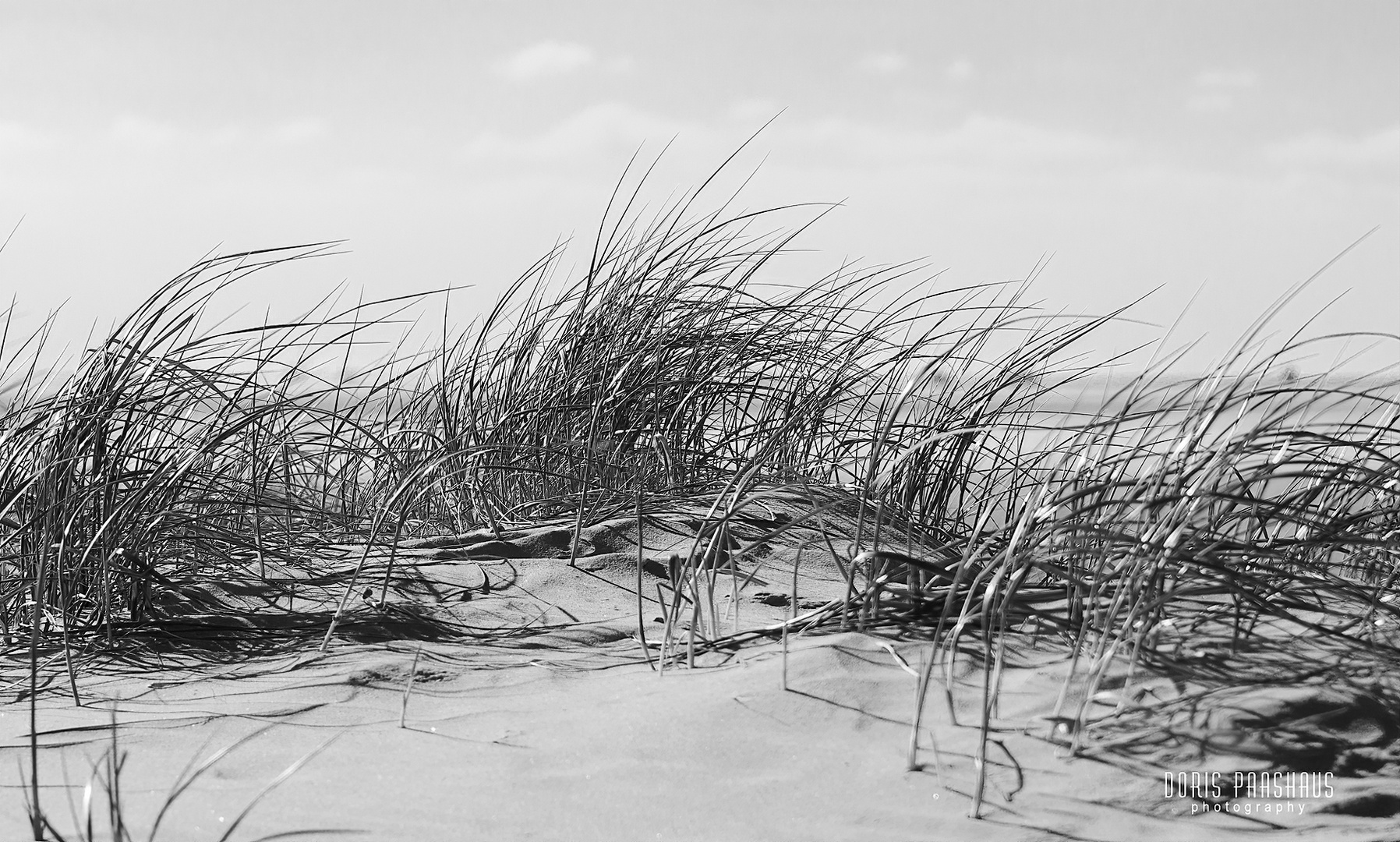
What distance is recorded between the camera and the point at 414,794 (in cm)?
136

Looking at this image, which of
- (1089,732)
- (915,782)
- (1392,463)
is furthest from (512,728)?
(1392,463)

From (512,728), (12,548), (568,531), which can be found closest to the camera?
(512,728)

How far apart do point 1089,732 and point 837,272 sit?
7.54 feet

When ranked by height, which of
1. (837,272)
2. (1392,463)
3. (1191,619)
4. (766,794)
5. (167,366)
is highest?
(837,272)

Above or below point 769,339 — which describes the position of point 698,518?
below

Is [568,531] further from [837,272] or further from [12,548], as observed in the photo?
[837,272]

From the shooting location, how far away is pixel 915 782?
1.36 m

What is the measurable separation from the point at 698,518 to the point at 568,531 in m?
0.30

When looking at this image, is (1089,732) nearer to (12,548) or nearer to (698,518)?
(698,518)

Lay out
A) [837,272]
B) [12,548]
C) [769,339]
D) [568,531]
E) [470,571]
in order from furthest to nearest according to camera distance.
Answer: [837,272] < [769,339] < [568,531] < [470,571] < [12,548]

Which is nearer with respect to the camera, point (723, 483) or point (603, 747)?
point (603, 747)

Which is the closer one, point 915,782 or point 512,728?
point 915,782

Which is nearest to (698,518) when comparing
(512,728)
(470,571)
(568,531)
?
(568,531)

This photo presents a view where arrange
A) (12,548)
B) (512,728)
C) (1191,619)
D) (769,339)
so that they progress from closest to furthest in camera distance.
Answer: (512,728) < (1191,619) < (12,548) < (769,339)
